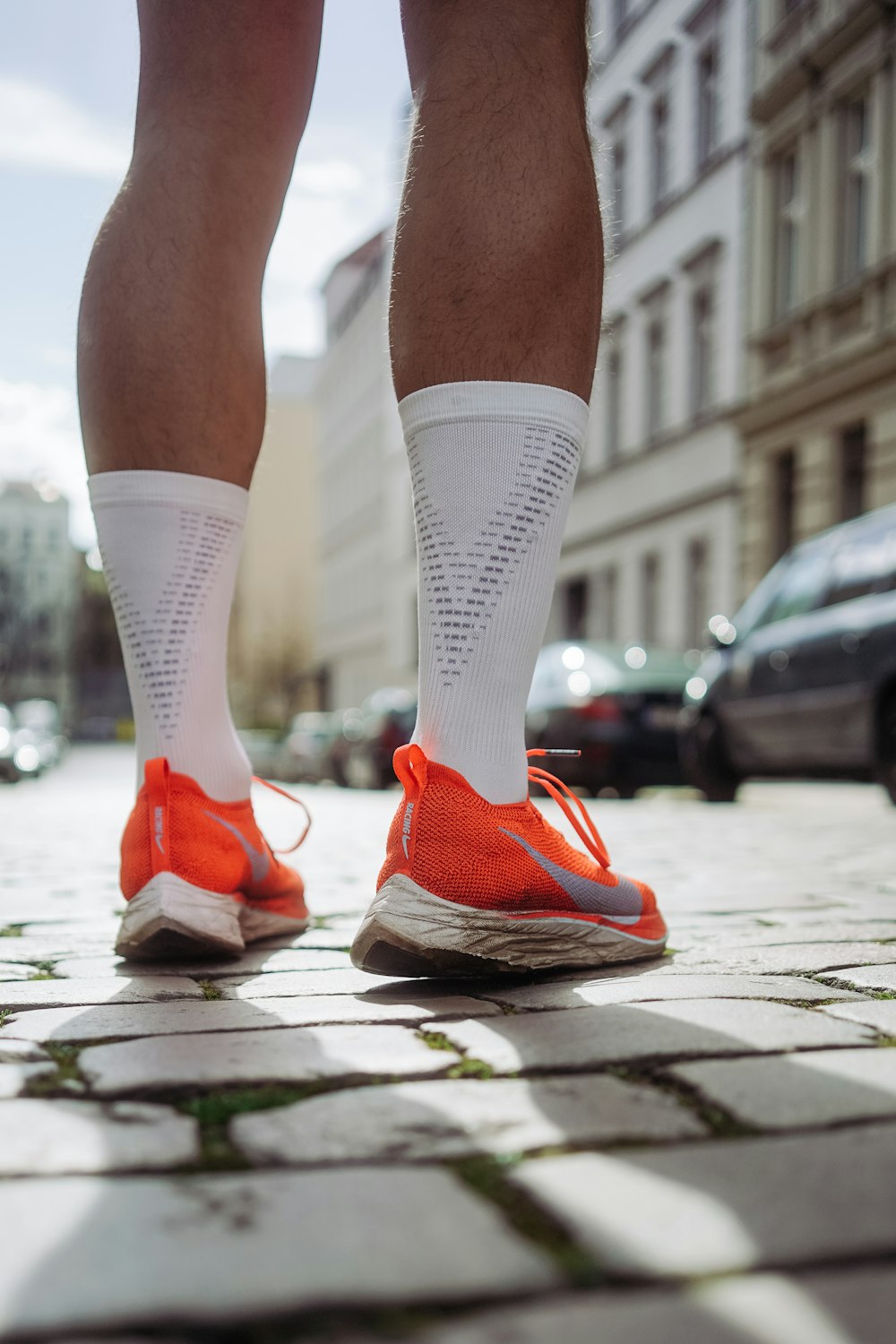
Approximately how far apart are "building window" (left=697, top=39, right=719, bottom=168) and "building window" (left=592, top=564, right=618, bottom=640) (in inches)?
258

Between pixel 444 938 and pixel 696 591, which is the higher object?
pixel 696 591

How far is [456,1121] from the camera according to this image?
1.10 metres

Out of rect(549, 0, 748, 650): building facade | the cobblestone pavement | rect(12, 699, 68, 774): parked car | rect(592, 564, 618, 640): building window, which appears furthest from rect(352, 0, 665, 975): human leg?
rect(12, 699, 68, 774): parked car

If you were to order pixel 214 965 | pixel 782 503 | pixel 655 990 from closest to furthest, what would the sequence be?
pixel 655 990, pixel 214 965, pixel 782 503

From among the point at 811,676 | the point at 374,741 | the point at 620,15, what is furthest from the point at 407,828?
the point at 620,15

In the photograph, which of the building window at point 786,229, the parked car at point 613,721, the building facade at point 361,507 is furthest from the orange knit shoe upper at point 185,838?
the building facade at point 361,507

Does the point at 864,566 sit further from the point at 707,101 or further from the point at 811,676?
the point at 707,101

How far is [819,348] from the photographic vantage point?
16266mm

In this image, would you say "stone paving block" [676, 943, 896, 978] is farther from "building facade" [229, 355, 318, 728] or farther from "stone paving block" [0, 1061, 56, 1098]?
"building facade" [229, 355, 318, 728]

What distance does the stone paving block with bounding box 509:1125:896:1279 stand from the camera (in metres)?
0.82

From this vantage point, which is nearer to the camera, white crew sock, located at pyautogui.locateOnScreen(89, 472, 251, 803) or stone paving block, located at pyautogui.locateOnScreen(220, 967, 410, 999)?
stone paving block, located at pyautogui.locateOnScreen(220, 967, 410, 999)

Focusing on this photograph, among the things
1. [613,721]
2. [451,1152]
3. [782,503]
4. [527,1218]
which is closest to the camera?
[527,1218]

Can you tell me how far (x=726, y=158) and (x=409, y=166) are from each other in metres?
18.9

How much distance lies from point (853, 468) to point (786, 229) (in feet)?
11.8
